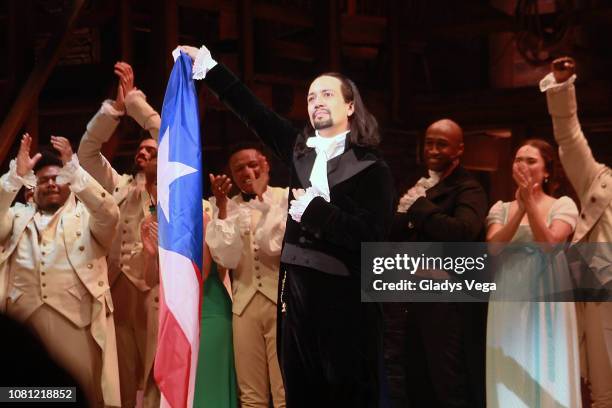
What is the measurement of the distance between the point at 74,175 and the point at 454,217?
1643 mm

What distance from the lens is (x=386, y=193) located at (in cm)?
315

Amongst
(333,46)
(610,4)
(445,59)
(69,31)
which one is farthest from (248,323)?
(445,59)

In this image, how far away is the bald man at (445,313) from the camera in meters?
4.22

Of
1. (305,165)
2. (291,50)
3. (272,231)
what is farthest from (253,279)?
(291,50)

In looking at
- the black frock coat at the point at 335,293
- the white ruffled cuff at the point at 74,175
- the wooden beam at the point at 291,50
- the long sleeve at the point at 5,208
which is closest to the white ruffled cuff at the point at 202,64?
the black frock coat at the point at 335,293

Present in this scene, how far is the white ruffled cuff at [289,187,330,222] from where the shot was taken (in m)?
3.04

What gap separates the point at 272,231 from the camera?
4.48 metres

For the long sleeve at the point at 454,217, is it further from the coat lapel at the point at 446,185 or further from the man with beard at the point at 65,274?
the man with beard at the point at 65,274

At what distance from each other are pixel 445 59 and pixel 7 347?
7120mm

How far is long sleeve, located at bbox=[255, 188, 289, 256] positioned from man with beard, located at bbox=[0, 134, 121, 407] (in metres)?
0.67

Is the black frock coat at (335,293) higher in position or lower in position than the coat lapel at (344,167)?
lower

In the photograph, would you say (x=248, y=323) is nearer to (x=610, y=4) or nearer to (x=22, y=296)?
(x=22, y=296)

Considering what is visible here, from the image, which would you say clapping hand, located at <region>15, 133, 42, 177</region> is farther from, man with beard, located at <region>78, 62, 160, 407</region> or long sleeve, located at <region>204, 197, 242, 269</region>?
long sleeve, located at <region>204, 197, 242, 269</region>

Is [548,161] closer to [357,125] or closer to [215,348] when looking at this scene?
[357,125]
